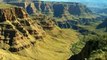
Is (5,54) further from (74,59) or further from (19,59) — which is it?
(74,59)

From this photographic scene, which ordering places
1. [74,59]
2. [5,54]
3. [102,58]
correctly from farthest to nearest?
[5,54], [74,59], [102,58]

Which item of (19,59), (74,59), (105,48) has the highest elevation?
(105,48)

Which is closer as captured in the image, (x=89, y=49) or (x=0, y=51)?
(x=89, y=49)

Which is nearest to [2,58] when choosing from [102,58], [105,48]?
[105,48]

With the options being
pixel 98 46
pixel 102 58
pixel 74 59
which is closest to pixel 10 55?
pixel 74 59

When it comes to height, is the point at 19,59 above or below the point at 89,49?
below

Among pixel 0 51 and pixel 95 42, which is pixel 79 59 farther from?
pixel 0 51

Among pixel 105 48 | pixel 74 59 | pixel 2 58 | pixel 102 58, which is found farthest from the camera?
pixel 2 58

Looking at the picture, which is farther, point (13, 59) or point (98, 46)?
point (13, 59)

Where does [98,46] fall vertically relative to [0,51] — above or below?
above
